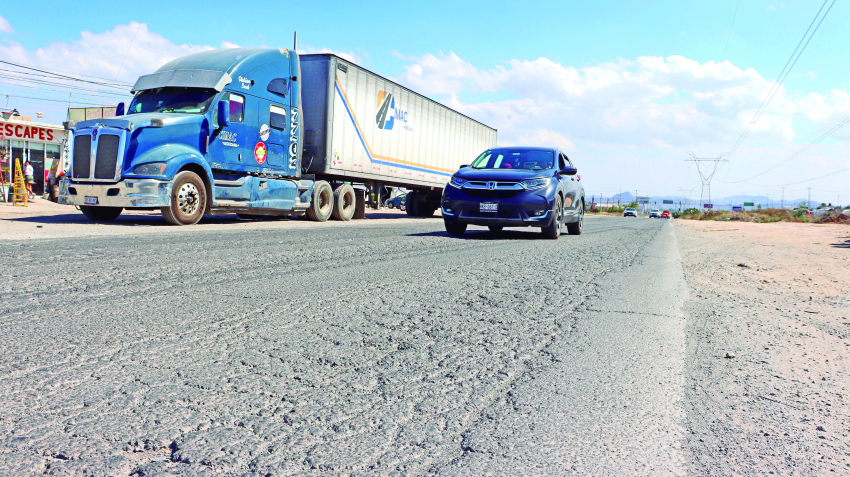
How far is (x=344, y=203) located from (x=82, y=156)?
24.9 feet

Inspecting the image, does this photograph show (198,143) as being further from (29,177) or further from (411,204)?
(29,177)

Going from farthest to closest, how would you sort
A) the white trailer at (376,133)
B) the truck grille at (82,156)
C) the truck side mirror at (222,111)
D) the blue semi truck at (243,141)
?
the white trailer at (376,133) → the truck side mirror at (222,111) → the truck grille at (82,156) → the blue semi truck at (243,141)

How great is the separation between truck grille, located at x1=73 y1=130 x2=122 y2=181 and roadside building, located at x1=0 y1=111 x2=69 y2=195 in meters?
18.4

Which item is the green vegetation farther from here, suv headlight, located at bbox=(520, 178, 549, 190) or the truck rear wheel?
suv headlight, located at bbox=(520, 178, 549, 190)

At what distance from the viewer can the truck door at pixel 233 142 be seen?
40.3 ft

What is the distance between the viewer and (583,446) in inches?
77.8

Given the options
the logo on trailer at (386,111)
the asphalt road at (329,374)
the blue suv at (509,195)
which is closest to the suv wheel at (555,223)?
the blue suv at (509,195)

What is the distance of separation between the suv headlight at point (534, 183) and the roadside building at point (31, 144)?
2491 cm

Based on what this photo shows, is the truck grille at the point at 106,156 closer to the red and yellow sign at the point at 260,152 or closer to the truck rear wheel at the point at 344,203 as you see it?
the red and yellow sign at the point at 260,152

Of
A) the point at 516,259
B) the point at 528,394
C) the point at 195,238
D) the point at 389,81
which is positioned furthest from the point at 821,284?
the point at 389,81

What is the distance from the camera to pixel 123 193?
11000 mm

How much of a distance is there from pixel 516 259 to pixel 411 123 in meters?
13.6

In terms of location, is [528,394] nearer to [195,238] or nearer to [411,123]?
[195,238]

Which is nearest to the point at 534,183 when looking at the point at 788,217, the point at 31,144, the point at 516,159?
the point at 516,159
